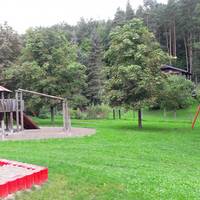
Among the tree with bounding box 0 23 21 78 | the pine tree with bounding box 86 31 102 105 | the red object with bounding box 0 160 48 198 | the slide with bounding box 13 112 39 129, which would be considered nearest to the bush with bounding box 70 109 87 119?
the pine tree with bounding box 86 31 102 105

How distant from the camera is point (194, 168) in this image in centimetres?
1230

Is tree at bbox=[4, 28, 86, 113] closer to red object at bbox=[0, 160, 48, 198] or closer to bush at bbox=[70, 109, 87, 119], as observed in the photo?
bush at bbox=[70, 109, 87, 119]

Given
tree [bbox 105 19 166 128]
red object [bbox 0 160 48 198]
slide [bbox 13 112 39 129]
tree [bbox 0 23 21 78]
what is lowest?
red object [bbox 0 160 48 198]

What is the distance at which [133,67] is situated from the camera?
2639cm

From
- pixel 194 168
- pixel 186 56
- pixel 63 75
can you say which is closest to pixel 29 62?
pixel 63 75

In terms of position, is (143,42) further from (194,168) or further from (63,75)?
(194,168)

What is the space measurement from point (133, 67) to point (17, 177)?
20.6 meters

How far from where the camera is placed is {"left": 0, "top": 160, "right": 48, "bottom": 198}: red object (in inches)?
239

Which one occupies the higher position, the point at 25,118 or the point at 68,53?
the point at 68,53

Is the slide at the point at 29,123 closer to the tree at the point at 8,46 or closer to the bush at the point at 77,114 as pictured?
the tree at the point at 8,46

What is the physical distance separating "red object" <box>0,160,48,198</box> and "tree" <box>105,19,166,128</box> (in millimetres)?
18602

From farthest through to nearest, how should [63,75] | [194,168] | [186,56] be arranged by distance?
[186,56], [63,75], [194,168]

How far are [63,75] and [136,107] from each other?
28.4 ft

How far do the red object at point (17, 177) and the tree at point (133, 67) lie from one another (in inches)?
732
